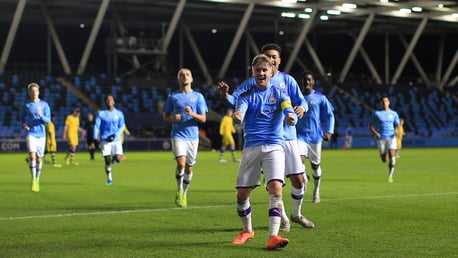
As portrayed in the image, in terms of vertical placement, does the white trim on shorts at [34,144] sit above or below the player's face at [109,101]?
below

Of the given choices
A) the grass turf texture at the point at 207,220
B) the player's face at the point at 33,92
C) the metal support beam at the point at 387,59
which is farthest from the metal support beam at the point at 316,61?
the player's face at the point at 33,92

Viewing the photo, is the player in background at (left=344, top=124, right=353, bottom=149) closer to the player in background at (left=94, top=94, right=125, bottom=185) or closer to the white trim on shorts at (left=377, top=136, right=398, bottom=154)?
the white trim on shorts at (left=377, top=136, right=398, bottom=154)

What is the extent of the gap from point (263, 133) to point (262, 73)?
705mm

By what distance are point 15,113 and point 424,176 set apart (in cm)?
3276

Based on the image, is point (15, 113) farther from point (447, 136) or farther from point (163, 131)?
point (447, 136)

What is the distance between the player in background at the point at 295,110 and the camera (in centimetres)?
1005

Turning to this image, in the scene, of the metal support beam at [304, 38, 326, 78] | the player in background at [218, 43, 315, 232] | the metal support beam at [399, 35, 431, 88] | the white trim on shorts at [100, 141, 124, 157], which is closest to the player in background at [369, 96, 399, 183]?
the white trim on shorts at [100, 141, 124, 157]

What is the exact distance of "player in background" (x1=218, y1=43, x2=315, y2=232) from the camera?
10.1m

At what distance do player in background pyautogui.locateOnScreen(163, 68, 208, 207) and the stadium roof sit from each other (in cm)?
3913

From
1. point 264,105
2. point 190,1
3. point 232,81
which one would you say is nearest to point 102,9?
point 190,1

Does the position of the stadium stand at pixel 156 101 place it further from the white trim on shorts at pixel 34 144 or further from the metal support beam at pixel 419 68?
the white trim on shorts at pixel 34 144

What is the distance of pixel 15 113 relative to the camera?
50.4m

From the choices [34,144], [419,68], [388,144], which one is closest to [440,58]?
[419,68]

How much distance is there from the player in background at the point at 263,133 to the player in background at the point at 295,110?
18 cm
